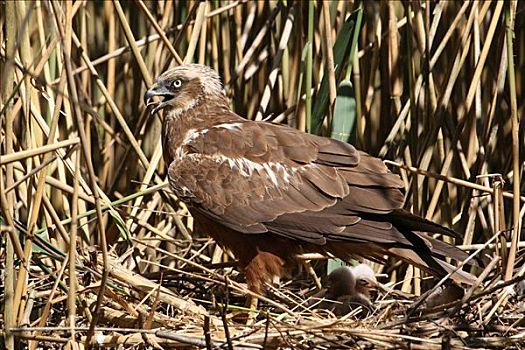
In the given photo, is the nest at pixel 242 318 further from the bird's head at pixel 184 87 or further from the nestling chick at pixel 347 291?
the bird's head at pixel 184 87

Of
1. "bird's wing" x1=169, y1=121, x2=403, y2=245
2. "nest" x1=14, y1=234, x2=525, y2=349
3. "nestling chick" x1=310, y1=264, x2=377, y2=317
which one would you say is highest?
"bird's wing" x1=169, y1=121, x2=403, y2=245

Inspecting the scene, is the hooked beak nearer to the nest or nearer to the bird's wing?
the bird's wing

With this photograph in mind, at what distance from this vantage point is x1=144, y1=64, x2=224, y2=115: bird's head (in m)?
3.99

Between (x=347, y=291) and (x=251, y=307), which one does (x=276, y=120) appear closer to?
(x=347, y=291)

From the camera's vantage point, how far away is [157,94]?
397 centimetres

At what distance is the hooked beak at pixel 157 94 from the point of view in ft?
12.9

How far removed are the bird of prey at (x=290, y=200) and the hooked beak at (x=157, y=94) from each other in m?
0.24

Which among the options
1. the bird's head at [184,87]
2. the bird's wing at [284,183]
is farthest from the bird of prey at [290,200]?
the bird's head at [184,87]

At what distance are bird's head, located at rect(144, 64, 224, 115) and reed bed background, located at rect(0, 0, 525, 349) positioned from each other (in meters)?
0.13

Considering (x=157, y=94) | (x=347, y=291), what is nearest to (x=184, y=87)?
(x=157, y=94)

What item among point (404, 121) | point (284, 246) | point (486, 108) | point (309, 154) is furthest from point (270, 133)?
point (486, 108)

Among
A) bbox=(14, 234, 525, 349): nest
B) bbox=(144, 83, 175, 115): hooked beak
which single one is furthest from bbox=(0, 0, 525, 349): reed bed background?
bbox=(144, 83, 175, 115): hooked beak

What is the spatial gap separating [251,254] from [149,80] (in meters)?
0.95

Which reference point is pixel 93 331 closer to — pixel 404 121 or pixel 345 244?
pixel 345 244
